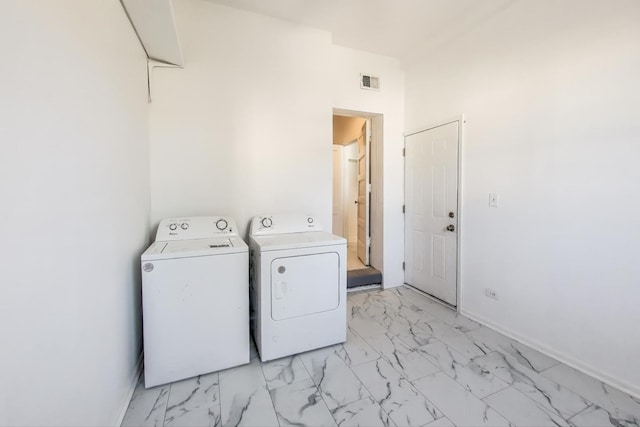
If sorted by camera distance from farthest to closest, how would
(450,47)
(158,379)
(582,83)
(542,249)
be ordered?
(450,47)
(542,249)
(582,83)
(158,379)

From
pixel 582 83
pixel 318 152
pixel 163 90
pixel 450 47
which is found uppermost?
pixel 450 47

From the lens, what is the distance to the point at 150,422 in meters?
1.45

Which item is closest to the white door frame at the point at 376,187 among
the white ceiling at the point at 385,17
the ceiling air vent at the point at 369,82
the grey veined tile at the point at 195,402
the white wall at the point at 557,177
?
the ceiling air vent at the point at 369,82

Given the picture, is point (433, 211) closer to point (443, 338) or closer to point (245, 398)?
point (443, 338)

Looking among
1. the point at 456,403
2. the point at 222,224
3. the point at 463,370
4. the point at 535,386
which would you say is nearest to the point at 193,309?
the point at 222,224

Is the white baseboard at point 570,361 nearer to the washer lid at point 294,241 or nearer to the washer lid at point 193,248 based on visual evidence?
the washer lid at point 294,241

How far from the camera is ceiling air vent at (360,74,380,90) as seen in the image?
10.3 ft

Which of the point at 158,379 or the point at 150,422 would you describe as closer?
the point at 150,422

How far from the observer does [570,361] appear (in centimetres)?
192

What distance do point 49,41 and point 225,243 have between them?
1343 mm

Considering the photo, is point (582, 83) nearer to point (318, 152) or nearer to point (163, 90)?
point (318, 152)

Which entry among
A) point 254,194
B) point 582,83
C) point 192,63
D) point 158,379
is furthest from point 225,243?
point 582,83

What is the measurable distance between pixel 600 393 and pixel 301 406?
1824mm

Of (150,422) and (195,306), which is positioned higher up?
(195,306)
